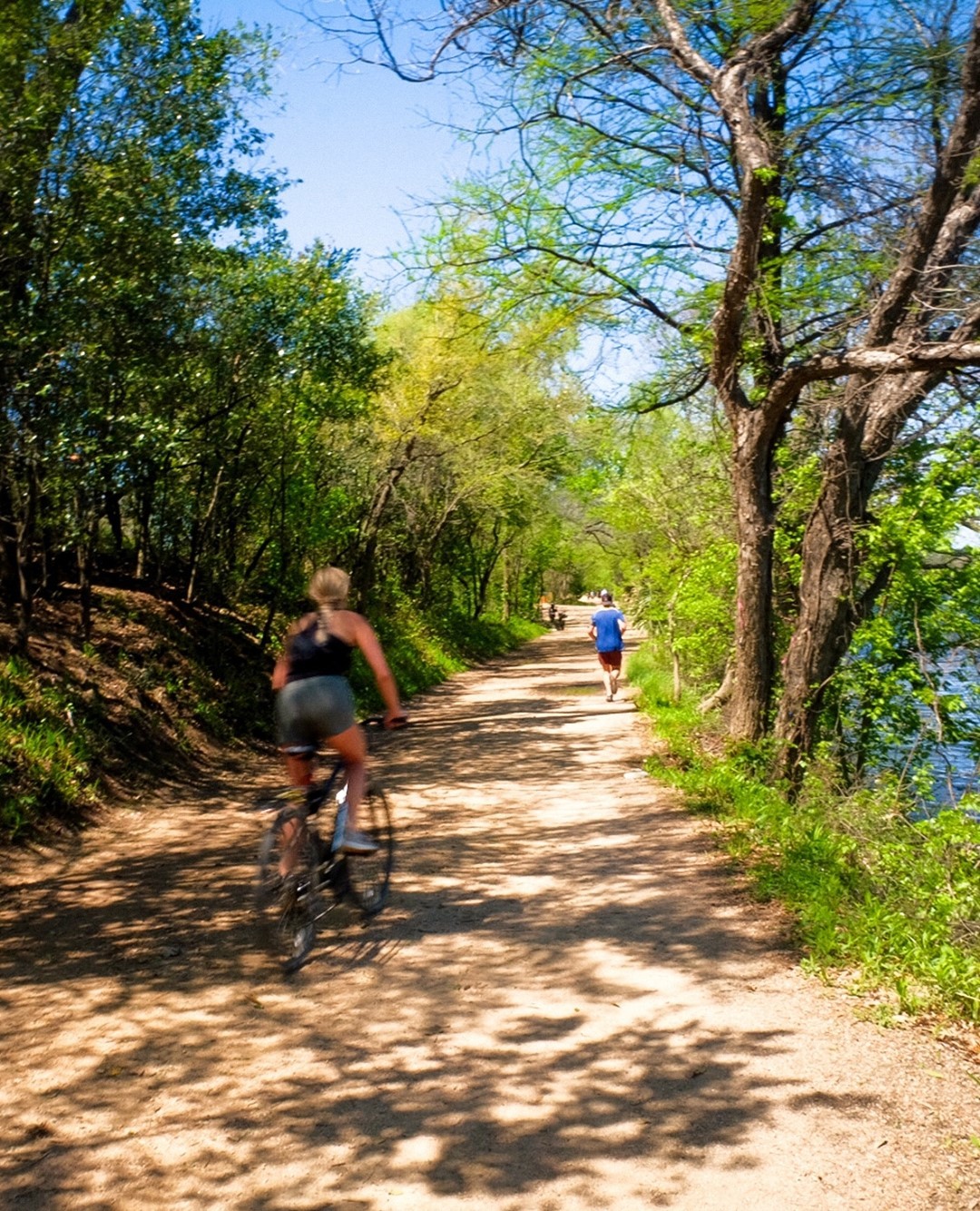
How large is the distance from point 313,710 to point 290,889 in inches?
39.8

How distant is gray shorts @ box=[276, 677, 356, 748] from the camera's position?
19.5 feet

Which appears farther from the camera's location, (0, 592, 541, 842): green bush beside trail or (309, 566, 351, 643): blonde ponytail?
(0, 592, 541, 842): green bush beside trail

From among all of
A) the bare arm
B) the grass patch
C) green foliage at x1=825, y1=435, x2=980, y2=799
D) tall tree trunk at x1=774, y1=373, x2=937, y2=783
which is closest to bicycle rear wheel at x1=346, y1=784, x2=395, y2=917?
the bare arm

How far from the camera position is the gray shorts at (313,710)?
19.5 feet

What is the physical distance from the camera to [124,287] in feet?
33.4

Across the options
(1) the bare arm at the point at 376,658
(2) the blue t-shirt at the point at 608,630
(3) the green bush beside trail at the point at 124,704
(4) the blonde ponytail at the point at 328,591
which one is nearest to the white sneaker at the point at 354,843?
(1) the bare arm at the point at 376,658

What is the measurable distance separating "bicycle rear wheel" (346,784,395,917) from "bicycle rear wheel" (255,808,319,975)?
0.36 metres

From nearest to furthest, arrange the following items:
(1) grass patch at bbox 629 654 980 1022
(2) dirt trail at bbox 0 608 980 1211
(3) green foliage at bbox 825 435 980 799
A: (2) dirt trail at bbox 0 608 980 1211 < (1) grass patch at bbox 629 654 980 1022 < (3) green foliage at bbox 825 435 980 799

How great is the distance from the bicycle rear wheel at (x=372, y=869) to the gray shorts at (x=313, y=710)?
63 centimetres

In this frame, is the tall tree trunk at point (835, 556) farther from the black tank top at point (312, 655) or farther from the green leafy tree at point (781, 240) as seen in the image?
the black tank top at point (312, 655)

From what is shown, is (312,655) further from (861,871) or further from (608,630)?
(608,630)

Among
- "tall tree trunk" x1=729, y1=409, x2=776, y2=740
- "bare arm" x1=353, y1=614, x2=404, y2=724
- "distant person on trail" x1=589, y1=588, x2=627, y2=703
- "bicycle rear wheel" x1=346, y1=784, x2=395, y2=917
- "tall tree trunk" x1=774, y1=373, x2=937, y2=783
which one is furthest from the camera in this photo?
"distant person on trail" x1=589, y1=588, x2=627, y2=703

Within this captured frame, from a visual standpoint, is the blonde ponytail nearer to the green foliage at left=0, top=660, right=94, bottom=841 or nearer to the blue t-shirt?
the green foliage at left=0, top=660, right=94, bottom=841

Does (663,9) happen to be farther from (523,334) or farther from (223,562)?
(223,562)
